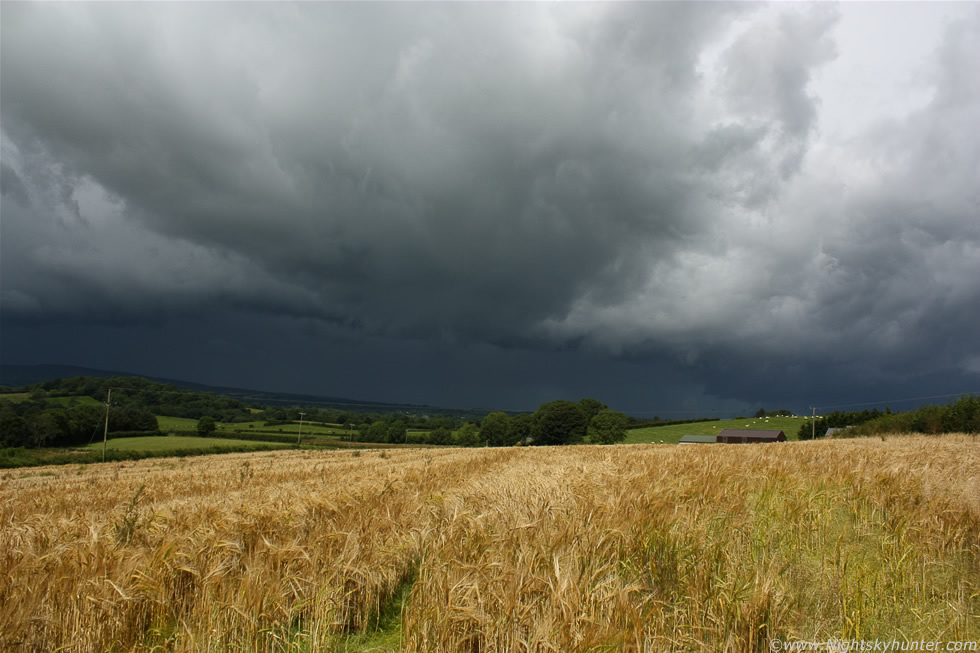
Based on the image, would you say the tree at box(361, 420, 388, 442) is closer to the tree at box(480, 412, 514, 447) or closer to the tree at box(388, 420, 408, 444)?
the tree at box(388, 420, 408, 444)

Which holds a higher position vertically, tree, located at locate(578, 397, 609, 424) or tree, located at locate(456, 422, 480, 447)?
tree, located at locate(578, 397, 609, 424)

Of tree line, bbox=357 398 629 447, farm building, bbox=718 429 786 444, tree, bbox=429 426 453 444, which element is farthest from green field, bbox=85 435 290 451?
farm building, bbox=718 429 786 444

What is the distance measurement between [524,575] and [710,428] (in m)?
132

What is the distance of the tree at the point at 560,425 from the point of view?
4825 inches

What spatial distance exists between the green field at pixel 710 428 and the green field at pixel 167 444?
83.3m

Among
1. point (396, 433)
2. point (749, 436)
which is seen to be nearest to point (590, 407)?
point (749, 436)

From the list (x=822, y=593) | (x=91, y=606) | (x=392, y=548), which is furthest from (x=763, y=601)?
(x=91, y=606)

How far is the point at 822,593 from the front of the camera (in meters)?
4.47

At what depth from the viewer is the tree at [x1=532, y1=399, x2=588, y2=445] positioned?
122562 millimetres

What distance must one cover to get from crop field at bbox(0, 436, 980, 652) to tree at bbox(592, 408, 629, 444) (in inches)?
4322

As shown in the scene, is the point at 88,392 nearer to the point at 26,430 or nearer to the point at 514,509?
the point at 26,430

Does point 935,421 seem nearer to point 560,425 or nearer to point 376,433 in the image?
point 560,425

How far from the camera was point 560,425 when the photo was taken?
123 metres

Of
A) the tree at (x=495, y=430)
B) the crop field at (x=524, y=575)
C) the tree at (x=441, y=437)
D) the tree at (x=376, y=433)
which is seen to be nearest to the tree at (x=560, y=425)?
the tree at (x=495, y=430)
